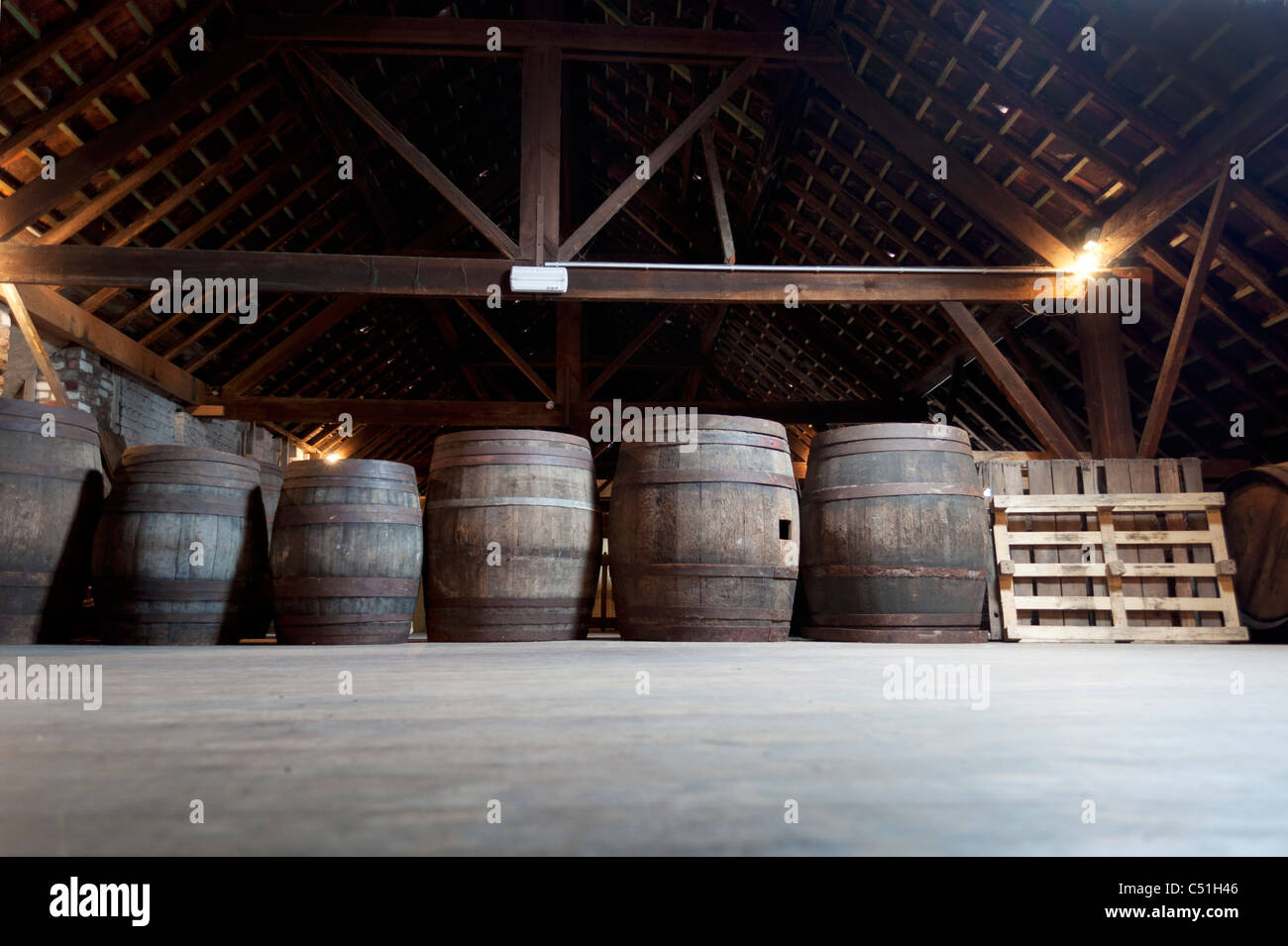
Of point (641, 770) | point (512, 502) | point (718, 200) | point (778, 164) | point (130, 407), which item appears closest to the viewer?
point (641, 770)

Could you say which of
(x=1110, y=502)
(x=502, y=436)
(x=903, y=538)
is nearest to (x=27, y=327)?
(x=502, y=436)

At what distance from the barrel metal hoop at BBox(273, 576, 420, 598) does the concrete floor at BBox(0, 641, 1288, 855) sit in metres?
2.16

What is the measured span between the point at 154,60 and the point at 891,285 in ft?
20.5

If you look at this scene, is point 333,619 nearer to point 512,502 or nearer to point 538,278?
point 512,502

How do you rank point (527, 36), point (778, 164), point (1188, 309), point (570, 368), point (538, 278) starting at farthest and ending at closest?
point (570, 368) → point (778, 164) → point (527, 36) → point (538, 278) → point (1188, 309)

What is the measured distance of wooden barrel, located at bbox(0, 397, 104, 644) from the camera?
3.89 metres

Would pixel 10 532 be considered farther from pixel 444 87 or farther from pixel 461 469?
pixel 444 87

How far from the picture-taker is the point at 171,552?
160 inches

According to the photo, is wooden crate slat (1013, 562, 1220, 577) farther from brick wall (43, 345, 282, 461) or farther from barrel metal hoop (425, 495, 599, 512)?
brick wall (43, 345, 282, 461)

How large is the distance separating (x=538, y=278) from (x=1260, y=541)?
5169mm

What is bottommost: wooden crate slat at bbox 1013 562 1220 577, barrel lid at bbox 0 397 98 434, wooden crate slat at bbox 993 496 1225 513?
A: wooden crate slat at bbox 1013 562 1220 577

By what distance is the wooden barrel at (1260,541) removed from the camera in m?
4.87

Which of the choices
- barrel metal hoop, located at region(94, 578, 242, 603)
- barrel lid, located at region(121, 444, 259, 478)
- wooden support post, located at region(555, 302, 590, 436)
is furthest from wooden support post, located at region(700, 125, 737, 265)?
barrel metal hoop, located at region(94, 578, 242, 603)
